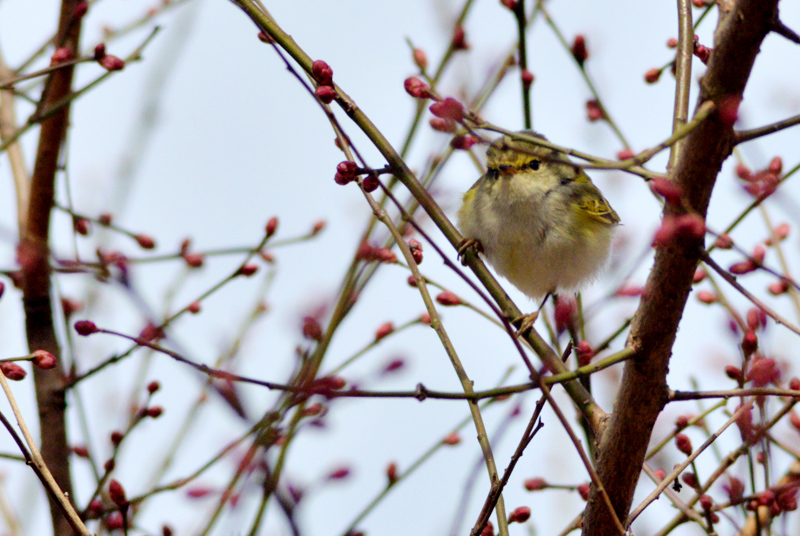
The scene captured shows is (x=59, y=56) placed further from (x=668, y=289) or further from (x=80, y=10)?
(x=668, y=289)

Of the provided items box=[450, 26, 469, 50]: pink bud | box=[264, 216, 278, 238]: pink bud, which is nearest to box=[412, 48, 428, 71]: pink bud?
box=[450, 26, 469, 50]: pink bud

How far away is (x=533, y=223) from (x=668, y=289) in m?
2.07

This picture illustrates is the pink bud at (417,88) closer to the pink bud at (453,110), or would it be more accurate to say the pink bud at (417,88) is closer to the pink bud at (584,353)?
the pink bud at (453,110)

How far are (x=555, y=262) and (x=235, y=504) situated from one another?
3.20 meters

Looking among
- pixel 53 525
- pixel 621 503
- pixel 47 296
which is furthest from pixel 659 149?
pixel 47 296

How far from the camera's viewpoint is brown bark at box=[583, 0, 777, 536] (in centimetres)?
204

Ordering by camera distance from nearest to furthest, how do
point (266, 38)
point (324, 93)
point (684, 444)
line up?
1. point (324, 93)
2. point (266, 38)
3. point (684, 444)

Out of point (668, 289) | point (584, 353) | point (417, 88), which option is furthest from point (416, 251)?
point (668, 289)

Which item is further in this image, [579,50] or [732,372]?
[579,50]

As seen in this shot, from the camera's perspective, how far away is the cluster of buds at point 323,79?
2.40m

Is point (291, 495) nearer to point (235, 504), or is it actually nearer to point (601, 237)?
point (235, 504)

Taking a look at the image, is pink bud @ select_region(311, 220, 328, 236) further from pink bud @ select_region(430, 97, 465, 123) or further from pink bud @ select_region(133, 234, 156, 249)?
pink bud @ select_region(430, 97, 465, 123)

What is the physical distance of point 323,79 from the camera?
2.41m

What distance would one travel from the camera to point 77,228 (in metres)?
3.72
